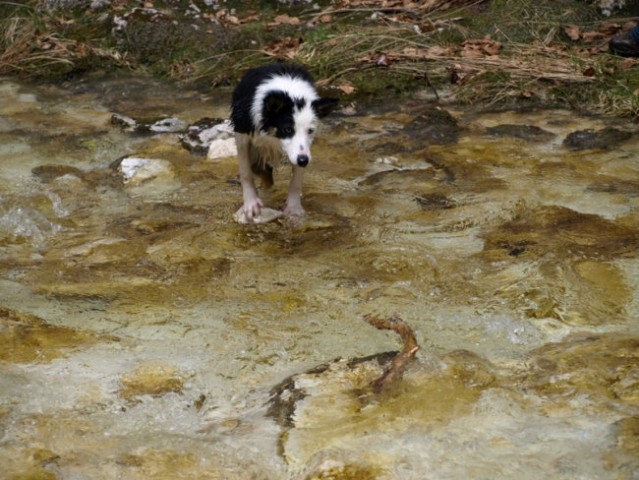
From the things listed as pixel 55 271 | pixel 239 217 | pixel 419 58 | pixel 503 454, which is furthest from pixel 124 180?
pixel 503 454

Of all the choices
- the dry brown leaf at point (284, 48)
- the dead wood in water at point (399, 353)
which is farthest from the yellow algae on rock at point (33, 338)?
the dry brown leaf at point (284, 48)

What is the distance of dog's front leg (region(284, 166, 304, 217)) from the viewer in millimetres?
6172

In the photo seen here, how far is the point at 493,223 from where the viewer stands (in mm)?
5863

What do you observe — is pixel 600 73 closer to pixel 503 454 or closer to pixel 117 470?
pixel 503 454

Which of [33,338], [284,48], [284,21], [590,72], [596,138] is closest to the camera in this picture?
[33,338]

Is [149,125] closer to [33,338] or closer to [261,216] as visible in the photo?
[261,216]

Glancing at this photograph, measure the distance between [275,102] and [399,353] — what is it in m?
2.21

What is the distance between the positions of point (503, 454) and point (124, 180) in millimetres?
4397

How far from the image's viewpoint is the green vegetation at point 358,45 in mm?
8547

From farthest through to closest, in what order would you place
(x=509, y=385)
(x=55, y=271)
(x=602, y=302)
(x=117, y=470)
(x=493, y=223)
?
(x=493, y=223) → (x=55, y=271) → (x=602, y=302) → (x=509, y=385) → (x=117, y=470)

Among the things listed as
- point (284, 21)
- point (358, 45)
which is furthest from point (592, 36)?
point (284, 21)

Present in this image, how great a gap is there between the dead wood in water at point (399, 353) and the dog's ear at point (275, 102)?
174 cm

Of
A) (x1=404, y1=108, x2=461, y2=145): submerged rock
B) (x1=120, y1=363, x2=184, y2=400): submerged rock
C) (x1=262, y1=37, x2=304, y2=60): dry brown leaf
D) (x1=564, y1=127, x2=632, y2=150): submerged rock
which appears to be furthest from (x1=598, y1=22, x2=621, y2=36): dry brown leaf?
(x1=120, y1=363, x2=184, y2=400): submerged rock

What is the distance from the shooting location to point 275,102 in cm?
568
